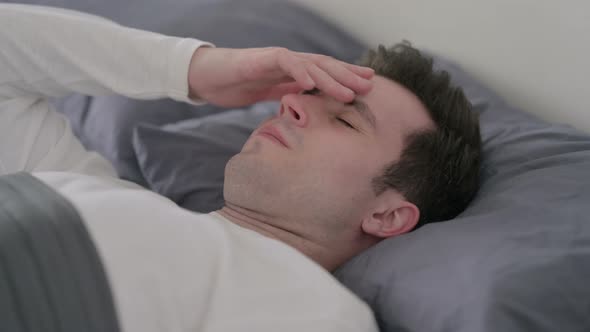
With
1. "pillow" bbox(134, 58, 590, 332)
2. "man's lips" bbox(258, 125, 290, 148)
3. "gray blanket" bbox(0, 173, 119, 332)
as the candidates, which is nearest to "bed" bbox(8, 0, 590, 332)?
"pillow" bbox(134, 58, 590, 332)

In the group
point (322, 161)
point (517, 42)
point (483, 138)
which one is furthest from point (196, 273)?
point (517, 42)

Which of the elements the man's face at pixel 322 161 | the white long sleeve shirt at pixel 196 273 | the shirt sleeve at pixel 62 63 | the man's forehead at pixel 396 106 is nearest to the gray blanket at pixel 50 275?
the white long sleeve shirt at pixel 196 273

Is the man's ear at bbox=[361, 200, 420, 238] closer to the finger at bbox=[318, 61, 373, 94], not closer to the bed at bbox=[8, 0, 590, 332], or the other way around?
the bed at bbox=[8, 0, 590, 332]

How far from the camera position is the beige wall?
127cm

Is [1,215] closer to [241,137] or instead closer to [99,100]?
[241,137]

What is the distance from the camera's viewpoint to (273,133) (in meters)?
1.09

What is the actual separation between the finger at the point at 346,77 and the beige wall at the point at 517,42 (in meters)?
0.49

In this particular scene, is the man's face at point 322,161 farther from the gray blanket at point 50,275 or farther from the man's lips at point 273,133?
the gray blanket at point 50,275

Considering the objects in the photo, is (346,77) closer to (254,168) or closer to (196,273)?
(254,168)

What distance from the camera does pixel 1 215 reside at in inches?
32.4

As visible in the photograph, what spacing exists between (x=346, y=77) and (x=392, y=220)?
0.86ft

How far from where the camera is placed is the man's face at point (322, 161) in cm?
103

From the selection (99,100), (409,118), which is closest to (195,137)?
(99,100)

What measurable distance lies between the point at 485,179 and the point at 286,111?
15.3 inches
